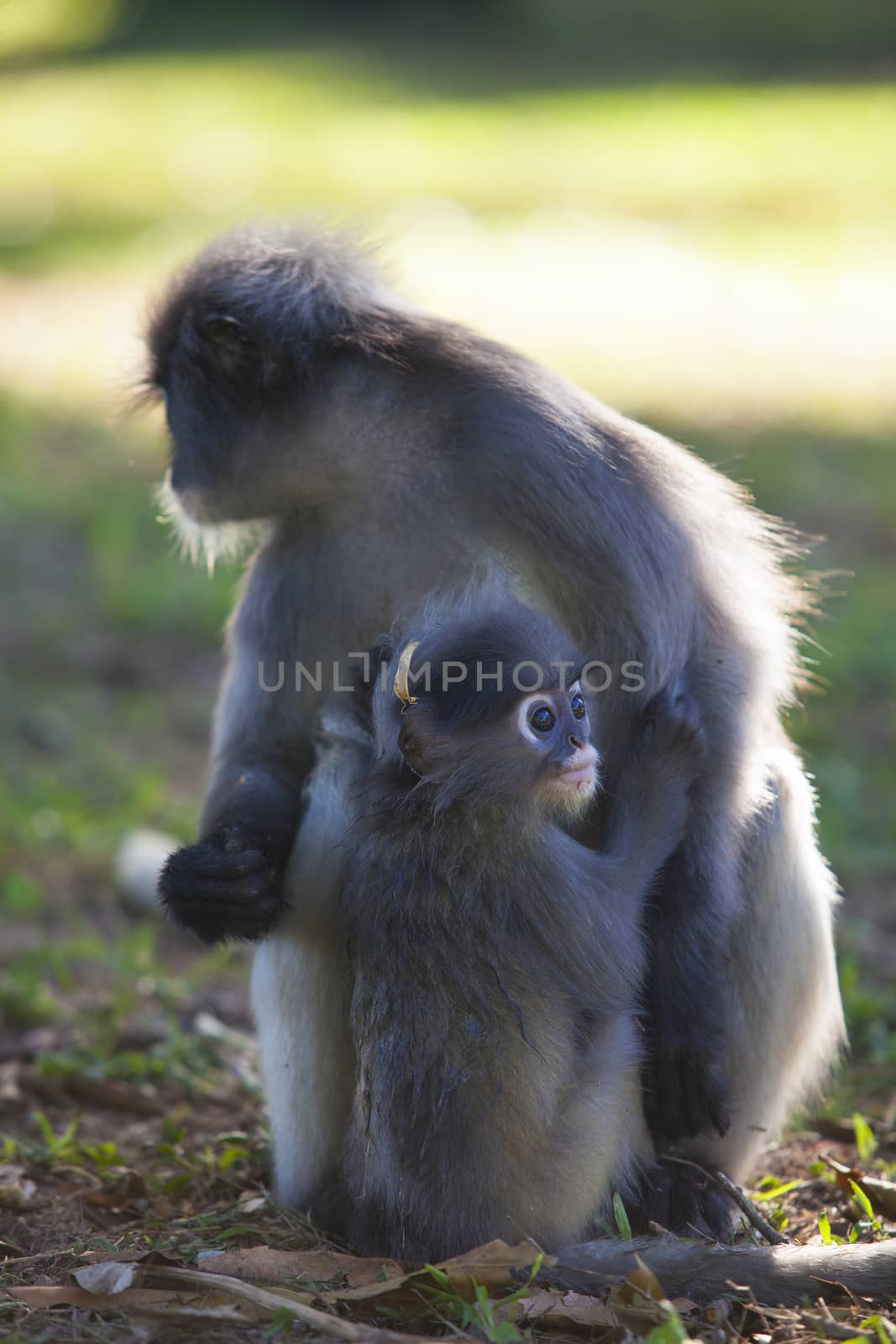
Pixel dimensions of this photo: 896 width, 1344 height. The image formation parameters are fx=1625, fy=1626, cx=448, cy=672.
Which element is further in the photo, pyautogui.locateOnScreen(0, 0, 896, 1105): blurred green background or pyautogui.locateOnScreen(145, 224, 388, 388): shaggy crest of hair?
pyautogui.locateOnScreen(0, 0, 896, 1105): blurred green background

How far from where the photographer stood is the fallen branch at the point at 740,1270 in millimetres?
2848

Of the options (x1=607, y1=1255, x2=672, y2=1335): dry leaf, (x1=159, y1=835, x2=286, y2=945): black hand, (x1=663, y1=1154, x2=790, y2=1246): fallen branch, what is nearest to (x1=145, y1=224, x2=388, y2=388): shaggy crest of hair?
(x1=159, y1=835, x2=286, y2=945): black hand

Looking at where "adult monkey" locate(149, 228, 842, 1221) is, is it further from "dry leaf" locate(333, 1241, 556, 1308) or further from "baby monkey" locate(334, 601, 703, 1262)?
"dry leaf" locate(333, 1241, 556, 1308)

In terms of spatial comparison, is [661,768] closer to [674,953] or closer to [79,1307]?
[674,953]

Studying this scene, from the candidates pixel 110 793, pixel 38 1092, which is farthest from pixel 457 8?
pixel 38 1092

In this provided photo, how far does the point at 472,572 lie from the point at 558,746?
51 centimetres

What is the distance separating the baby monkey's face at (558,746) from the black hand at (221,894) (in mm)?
644

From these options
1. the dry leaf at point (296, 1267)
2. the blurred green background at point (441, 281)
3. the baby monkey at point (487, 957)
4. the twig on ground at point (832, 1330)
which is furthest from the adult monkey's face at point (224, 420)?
the twig on ground at point (832, 1330)

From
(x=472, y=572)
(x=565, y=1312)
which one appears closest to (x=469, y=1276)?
(x=565, y=1312)

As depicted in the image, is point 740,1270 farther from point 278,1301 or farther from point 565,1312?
point 278,1301

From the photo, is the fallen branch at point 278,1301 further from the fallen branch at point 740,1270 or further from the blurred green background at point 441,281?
the blurred green background at point 441,281

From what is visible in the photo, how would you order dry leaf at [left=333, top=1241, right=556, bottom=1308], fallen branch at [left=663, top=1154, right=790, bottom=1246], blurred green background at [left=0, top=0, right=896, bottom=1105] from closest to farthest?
dry leaf at [left=333, top=1241, right=556, bottom=1308] → fallen branch at [left=663, top=1154, right=790, bottom=1246] → blurred green background at [left=0, top=0, right=896, bottom=1105]

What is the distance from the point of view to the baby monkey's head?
2.90 m

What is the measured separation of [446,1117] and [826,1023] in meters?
1.09
